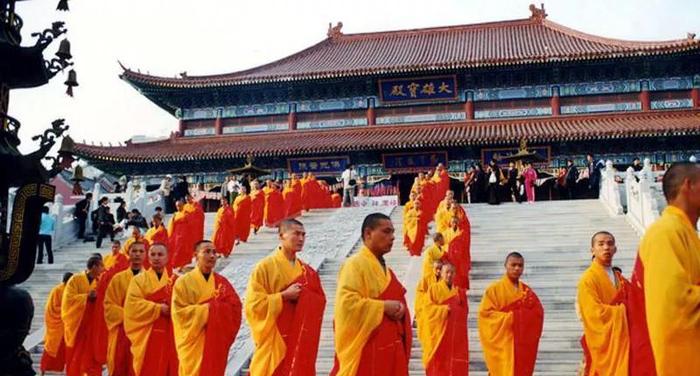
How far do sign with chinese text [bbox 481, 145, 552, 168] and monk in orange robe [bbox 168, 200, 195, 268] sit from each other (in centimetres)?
1159

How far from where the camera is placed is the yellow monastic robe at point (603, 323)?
5191 mm

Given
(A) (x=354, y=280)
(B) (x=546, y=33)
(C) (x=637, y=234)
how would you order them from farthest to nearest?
(B) (x=546, y=33) < (C) (x=637, y=234) < (A) (x=354, y=280)

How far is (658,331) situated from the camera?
109 inches

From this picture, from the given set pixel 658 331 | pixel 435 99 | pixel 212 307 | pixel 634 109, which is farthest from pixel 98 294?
pixel 634 109

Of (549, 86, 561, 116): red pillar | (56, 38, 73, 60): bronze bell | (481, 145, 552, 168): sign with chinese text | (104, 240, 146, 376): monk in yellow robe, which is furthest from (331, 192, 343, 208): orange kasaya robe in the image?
(56, 38, 73, 60): bronze bell

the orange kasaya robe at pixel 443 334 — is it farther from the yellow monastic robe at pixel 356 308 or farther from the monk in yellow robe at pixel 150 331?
the monk in yellow robe at pixel 150 331

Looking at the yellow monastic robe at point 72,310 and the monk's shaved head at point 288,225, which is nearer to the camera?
the monk's shaved head at point 288,225

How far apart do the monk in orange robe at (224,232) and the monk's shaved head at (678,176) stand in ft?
35.2

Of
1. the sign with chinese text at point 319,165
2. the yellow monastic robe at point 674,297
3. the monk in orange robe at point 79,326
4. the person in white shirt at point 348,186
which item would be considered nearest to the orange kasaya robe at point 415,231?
the monk in orange robe at point 79,326

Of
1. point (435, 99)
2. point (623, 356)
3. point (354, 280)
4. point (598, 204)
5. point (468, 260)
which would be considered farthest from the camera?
point (435, 99)

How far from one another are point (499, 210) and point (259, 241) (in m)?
5.97

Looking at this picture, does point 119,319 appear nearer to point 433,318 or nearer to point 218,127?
point 433,318

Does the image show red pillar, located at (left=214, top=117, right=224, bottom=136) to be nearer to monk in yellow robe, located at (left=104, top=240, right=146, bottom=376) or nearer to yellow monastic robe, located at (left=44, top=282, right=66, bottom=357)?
yellow monastic robe, located at (left=44, top=282, right=66, bottom=357)

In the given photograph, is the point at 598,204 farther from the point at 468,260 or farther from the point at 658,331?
the point at 658,331
